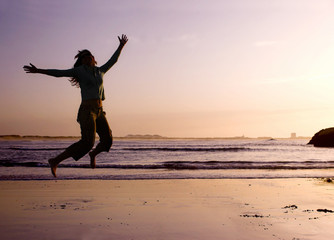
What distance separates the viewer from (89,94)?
567 cm

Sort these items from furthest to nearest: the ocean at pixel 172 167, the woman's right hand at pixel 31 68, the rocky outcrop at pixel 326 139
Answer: the rocky outcrop at pixel 326 139, the ocean at pixel 172 167, the woman's right hand at pixel 31 68

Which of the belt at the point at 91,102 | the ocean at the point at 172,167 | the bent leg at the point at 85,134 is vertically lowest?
the ocean at the point at 172,167

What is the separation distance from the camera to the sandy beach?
618cm

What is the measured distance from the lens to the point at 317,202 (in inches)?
358

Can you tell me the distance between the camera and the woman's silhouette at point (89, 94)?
555 centimetres

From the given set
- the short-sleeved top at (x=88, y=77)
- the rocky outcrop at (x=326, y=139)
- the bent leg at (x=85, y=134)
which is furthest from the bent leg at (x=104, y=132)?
the rocky outcrop at (x=326, y=139)

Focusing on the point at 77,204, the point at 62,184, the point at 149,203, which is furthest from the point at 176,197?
the point at 62,184

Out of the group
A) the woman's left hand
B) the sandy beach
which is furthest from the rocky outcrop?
the woman's left hand

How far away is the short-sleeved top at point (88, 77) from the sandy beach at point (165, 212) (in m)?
2.23

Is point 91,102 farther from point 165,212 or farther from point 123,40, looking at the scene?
point 165,212

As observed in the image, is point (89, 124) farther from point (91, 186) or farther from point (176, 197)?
point (91, 186)

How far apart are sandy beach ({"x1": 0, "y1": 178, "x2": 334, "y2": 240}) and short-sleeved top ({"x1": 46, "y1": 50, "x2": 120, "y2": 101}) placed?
2.23 meters

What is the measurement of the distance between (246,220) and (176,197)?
3.00 meters

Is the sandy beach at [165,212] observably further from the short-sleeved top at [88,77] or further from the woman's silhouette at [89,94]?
the short-sleeved top at [88,77]
